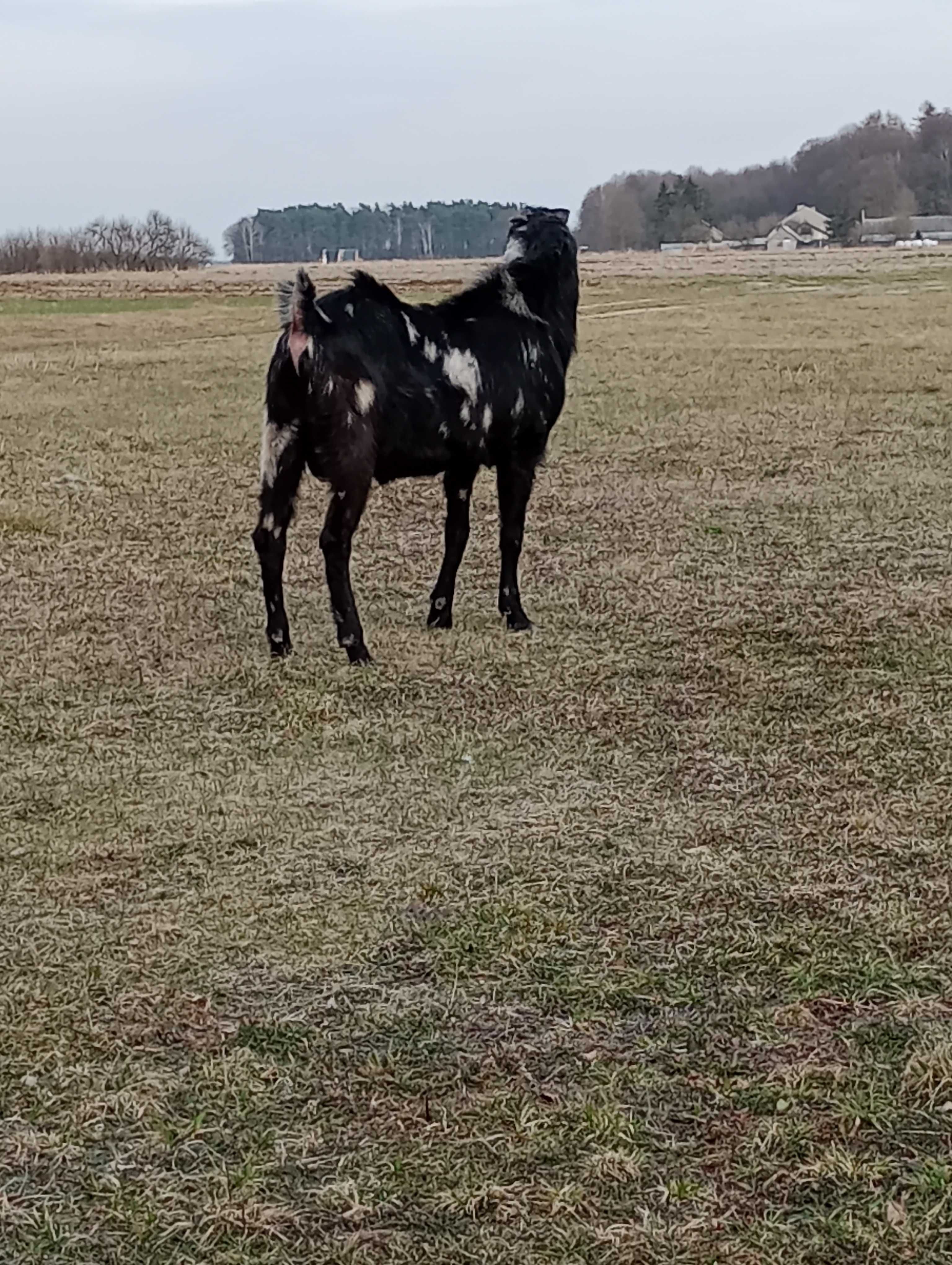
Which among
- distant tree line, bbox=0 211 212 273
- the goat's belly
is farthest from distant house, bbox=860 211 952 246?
the goat's belly

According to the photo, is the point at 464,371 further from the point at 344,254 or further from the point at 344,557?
the point at 344,254

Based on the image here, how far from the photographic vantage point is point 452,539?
6406 millimetres

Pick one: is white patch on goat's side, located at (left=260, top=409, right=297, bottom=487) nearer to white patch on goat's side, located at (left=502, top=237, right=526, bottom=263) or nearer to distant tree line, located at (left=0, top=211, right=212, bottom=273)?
white patch on goat's side, located at (left=502, top=237, right=526, bottom=263)

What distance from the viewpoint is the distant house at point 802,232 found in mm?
88438

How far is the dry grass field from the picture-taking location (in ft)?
8.33

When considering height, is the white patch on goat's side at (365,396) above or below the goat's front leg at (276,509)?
above

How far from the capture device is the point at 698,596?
6992 millimetres

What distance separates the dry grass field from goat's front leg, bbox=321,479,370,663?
219 mm

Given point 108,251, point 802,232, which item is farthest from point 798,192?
point 108,251

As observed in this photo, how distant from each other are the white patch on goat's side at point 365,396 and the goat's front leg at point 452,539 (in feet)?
2.25

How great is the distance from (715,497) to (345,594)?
14.3 feet

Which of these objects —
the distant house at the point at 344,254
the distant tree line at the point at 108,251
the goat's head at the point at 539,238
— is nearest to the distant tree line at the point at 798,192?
the distant house at the point at 344,254

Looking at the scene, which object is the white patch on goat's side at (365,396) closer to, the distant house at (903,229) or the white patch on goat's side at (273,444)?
the white patch on goat's side at (273,444)

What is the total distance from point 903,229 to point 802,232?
7.00 m
